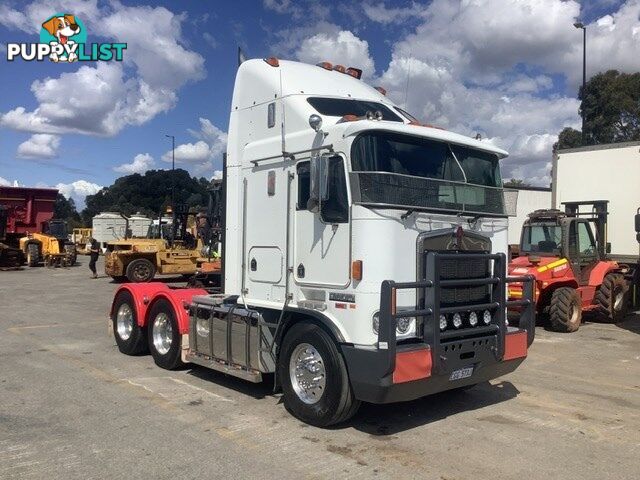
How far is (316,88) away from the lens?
281 inches

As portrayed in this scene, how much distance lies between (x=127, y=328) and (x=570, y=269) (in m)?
8.77

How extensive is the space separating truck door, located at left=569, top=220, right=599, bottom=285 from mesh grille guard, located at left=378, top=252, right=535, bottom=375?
6658mm

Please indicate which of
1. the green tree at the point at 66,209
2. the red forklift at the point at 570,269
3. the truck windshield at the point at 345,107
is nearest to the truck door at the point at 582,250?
the red forklift at the point at 570,269

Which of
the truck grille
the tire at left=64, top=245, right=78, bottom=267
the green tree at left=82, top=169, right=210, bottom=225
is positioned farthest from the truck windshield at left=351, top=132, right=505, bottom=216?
the green tree at left=82, top=169, right=210, bottom=225

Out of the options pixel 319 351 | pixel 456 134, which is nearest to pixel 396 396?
pixel 319 351

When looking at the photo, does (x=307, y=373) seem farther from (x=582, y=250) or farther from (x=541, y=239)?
(x=582, y=250)

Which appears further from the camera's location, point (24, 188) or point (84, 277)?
point (24, 188)

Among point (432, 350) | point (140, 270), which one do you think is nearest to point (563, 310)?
point (432, 350)

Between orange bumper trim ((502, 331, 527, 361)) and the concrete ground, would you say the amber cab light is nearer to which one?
the concrete ground

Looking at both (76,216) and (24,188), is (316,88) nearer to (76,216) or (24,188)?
(24,188)

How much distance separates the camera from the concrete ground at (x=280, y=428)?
5.05 metres

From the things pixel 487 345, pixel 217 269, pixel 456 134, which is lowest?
pixel 487 345

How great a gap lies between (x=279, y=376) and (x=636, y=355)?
264 inches

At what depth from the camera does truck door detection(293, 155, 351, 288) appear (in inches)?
230
